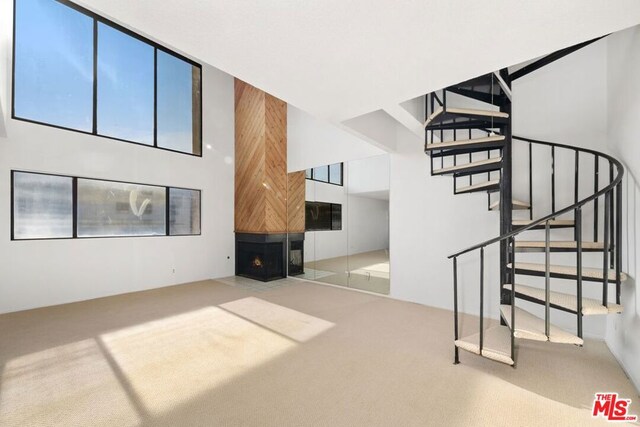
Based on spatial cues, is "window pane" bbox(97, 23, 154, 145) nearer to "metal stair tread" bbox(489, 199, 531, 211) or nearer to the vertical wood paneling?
the vertical wood paneling

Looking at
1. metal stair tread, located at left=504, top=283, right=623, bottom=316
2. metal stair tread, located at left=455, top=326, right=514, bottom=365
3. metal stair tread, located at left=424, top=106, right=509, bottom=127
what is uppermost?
metal stair tread, located at left=424, top=106, right=509, bottom=127

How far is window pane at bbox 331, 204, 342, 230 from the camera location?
5.75 metres

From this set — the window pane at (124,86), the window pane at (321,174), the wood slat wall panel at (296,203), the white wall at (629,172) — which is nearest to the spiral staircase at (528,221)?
the white wall at (629,172)

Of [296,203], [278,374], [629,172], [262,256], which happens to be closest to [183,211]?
[262,256]

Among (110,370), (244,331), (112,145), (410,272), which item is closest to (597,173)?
(410,272)

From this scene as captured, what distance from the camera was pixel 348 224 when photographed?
5.62m

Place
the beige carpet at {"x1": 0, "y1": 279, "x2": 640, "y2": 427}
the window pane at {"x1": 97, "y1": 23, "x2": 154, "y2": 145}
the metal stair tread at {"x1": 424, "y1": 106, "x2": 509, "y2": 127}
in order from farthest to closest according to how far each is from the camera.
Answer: the window pane at {"x1": 97, "y1": 23, "x2": 154, "y2": 145}, the metal stair tread at {"x1": 424, "y1": 106, "x2": 509, "y2": 127}, the beige carpet at {"x1": 0, "y1": 279, "x2": 640, "y2": 427}

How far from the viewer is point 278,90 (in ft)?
8.70

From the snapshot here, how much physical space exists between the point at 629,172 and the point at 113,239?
678cm

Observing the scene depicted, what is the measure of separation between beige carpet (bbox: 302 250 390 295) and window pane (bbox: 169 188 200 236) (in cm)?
270

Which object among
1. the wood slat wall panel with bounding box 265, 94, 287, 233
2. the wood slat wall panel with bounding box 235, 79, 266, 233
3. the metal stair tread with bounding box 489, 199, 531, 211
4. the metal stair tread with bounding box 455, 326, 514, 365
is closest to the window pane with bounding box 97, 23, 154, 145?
the wood slat wall panel with bounding box 235, 79, 266, 233

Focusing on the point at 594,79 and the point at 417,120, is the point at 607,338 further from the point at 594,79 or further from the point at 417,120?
the point at 417,120

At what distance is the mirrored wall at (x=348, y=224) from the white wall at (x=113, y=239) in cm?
204

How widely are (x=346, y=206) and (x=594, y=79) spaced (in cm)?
375
